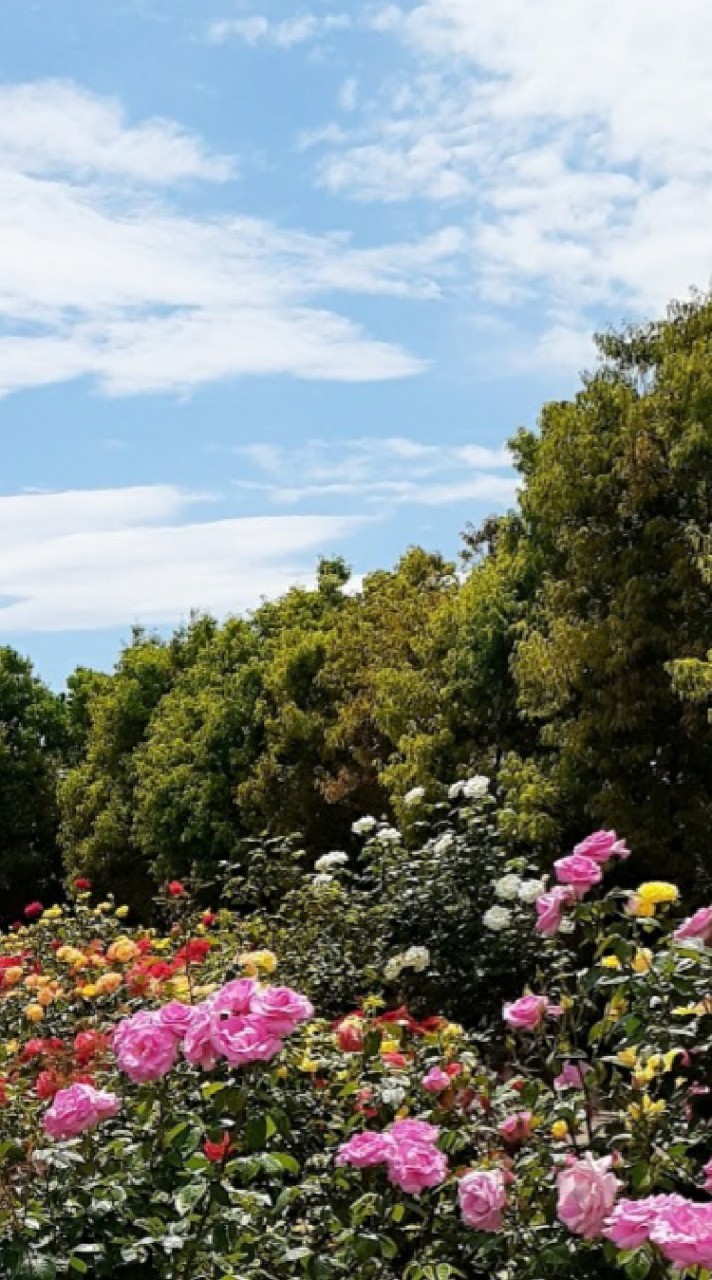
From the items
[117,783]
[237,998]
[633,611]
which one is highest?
[633,611]

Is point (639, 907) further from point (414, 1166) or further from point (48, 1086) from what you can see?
point (48, 1086)

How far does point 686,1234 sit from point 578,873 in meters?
1.06

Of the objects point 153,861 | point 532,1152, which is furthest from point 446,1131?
point 153,861

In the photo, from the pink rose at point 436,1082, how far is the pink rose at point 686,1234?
4.02 ft

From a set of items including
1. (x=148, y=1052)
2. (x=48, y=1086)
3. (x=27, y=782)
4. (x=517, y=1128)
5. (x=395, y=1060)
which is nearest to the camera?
(x=148, y=1052)

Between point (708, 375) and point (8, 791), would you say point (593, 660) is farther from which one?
point (8, 791)

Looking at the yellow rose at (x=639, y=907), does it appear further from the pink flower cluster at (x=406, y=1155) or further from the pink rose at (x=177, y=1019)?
the pink rose at (x=177, y=1019)

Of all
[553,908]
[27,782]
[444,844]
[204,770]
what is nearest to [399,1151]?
[553,908]

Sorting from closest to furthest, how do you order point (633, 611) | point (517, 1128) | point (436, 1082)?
point (517, 1128)
point (436, 1082)
point (633, 611)

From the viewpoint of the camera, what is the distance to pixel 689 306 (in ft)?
44.9

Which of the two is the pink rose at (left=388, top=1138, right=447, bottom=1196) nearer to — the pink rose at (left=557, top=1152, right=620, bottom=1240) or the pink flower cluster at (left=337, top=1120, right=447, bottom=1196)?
the pink flower cluster at (left=337, top=1120, right=447, bottom=1196)

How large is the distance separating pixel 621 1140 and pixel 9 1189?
4.87ft

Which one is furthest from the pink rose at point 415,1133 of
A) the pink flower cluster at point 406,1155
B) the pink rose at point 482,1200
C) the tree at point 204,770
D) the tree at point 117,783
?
the tree at point 117,783

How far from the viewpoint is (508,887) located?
7.60 meters
